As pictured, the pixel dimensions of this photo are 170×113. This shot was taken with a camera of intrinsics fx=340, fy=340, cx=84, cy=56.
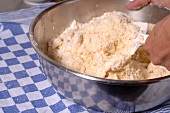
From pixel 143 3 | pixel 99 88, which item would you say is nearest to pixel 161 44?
pixel 99 88

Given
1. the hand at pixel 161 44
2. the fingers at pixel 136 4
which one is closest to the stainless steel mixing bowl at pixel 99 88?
the hand at pixel 161 44

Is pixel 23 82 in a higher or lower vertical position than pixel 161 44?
lower

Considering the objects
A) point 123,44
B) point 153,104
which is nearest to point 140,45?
point 123,44

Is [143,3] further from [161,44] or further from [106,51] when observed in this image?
[161,44]

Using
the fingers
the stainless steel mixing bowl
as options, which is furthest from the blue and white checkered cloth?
the fingers

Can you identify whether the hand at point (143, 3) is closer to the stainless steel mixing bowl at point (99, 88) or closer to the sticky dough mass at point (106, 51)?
the sticky dough mass at point (106, 51)

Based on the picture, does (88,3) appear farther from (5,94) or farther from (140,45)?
(5,94)

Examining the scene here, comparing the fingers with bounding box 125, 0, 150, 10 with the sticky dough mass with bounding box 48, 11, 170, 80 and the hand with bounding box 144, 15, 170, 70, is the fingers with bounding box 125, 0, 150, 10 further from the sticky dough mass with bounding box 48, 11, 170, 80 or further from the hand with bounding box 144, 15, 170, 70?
the hand with bounding box 144, 15, 170, 70
